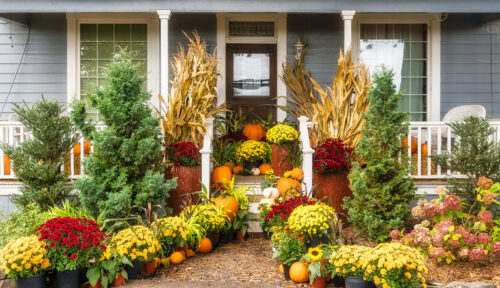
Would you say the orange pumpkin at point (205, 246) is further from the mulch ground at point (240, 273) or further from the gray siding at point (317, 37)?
the gray siding at point (317, 37)

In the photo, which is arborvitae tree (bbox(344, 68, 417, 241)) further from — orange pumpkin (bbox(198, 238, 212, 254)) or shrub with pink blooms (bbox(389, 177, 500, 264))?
orange pumpkin (bbox(198, 238, 212, 254))

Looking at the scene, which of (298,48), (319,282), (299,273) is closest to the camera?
(319,282)

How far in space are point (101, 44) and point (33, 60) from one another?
1210 millimetres

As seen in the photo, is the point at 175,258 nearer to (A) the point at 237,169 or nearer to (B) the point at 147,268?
(B) the point at 147,268

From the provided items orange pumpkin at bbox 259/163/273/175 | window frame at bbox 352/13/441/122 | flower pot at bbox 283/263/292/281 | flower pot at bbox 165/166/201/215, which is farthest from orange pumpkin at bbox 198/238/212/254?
window frame at bbox 352/13/441/122

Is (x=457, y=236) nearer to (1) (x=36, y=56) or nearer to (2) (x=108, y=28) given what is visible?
(2) (x=108, y=28)

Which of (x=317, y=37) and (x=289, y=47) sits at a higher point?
(x=317, y=37)

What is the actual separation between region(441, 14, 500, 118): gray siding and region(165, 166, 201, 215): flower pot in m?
4.71

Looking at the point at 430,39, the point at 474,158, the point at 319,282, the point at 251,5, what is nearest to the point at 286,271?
the point at 319,282

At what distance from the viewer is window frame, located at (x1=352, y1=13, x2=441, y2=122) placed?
8352 mm

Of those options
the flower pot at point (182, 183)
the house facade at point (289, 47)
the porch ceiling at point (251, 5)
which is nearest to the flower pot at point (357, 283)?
the flower pot at point (182, 183)

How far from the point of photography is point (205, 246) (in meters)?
5.54

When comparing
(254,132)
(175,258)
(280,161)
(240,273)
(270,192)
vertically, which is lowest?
(240,273)

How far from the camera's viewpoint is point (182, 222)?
16.9ft
